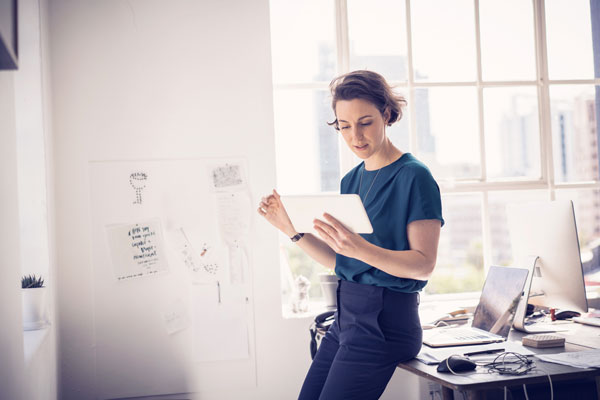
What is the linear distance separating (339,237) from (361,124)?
1.34 feet

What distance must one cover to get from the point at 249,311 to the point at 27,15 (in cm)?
177

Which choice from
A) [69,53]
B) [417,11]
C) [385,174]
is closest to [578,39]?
[417,11]

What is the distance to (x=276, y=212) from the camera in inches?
81.2

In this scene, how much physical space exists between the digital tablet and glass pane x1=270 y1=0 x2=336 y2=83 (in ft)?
5.06

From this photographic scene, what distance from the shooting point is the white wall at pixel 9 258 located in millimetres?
1738

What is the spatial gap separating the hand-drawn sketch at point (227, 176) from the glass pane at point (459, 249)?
1.25 meters

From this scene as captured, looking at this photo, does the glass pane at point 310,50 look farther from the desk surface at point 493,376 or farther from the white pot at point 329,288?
the desk surface at point 493,376

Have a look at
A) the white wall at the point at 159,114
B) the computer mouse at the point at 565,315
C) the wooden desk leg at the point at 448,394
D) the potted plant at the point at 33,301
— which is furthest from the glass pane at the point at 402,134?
the potted plant at the point at 33,301

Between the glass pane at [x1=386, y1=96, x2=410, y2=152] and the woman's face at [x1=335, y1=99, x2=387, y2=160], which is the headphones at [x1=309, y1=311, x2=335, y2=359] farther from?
the glass pane at [x1=386, y1=96, x2=410, y2=152]

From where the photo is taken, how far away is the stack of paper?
5.72 feet

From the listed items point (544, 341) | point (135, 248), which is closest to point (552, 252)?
point (544, 341)

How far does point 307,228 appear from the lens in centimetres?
191

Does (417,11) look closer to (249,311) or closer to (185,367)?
(249,311)

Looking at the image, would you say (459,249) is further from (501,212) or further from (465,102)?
(465,102)
